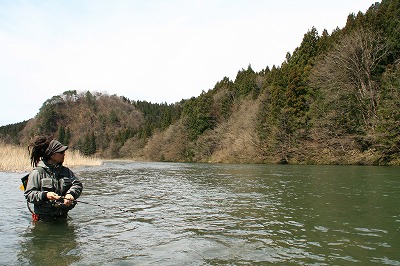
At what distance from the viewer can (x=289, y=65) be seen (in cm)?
6031

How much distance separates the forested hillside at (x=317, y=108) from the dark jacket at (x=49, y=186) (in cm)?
3180

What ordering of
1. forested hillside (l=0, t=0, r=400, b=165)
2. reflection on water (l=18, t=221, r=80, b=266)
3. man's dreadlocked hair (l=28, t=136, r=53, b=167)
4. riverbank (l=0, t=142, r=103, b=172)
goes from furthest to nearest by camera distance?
forested hillside (l=0, t=0, r=400, b=165), riverbank (l=0, t=142, r=103, b=172), man's dreadlocked hair (l=28, t=136, r=53, b=167), reflection on water (l=18, t=221, r=80, b=266)

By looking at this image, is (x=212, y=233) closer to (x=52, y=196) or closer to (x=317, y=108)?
(x=52, y=196)

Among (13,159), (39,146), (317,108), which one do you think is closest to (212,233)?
(39,146)

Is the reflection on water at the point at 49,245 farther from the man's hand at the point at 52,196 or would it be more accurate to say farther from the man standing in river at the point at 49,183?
the man's hand at the point at 52,196

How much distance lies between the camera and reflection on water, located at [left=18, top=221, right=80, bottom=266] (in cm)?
568

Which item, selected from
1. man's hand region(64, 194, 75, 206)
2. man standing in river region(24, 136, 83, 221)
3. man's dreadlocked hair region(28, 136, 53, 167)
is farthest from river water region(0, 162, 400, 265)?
man's dreadlocked hair region(28, 136, 53, 167)

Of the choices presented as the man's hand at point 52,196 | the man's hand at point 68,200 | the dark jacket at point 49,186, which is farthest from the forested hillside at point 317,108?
the man's hand at point 52,196

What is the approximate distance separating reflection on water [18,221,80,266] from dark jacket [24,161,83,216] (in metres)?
0.38

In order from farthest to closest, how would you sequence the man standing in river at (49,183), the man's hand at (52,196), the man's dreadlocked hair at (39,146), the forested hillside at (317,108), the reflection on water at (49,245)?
1. the forested hillside at (317,108)
2. the man's dreadlocked hair at (39,146)
3. the man standing in river at (49,183)
4. the man's hand at (52,196)
5. the reflection on water at (49,245)

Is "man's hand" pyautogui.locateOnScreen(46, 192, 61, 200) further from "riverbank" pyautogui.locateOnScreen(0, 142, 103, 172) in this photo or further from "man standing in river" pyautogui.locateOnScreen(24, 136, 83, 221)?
"riverbank" pyautogui.locateOnScreen(0, 142, 103, 172)

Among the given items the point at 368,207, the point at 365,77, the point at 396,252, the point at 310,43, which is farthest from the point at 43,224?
the point at 310,43

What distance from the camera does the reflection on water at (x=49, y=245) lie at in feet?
18.6

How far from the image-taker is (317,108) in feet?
146
